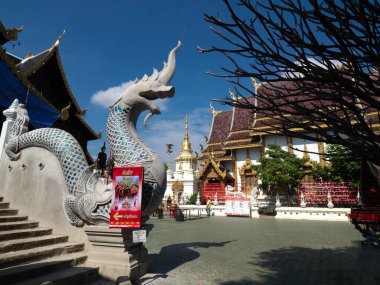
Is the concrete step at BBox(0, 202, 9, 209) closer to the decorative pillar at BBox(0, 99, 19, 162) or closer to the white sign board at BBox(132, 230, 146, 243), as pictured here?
the decorative pillar at BBox(0, 99, 19, 162)

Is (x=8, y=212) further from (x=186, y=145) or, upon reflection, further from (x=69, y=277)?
(x=186, y=145)

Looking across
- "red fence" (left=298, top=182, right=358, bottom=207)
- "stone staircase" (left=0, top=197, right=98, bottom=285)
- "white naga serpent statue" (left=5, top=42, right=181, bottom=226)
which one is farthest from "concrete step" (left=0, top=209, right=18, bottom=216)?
"red fence" (left=298, top=182, right=358, bottom=207)

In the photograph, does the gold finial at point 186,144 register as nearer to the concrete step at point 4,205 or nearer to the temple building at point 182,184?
the temple building at point 182,184

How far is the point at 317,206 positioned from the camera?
54.6ft

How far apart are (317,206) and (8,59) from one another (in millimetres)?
17049

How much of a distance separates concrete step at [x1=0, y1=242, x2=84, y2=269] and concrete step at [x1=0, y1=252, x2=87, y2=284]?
7cm

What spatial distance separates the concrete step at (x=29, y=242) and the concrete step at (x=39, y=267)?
0.31m

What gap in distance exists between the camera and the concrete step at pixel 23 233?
378cm

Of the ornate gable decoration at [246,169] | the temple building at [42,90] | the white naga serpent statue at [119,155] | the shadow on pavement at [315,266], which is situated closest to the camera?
the shadow on pavement at [315,266]

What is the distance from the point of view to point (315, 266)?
185 inches

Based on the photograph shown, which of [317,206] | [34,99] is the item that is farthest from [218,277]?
[317,206]

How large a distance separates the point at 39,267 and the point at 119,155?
1799 millimetres

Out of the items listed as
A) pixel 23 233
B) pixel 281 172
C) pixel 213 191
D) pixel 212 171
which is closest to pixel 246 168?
pixel 212 171

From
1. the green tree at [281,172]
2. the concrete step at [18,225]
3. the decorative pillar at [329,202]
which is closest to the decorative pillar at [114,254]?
the concrete step at [18,225]
